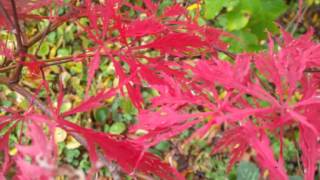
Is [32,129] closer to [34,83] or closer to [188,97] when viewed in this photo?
[188,97]

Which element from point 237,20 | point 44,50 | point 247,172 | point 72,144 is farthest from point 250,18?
point 44,50

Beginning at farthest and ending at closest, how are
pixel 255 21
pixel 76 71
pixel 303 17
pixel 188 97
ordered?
pixel 303 17 → pixel 76 71 → pixel 255 21 → pixel 188 97

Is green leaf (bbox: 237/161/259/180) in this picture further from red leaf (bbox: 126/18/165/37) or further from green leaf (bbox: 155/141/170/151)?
red leaf (bbox: 126/18/165/37)

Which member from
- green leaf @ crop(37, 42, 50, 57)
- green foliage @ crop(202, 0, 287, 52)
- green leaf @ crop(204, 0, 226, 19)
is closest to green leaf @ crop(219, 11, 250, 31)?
green foliage @ crop(202, 0, 287, 52)

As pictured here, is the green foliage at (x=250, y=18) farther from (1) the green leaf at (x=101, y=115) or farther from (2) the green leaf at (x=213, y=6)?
(1) the green leaf at (x=101, y=115)

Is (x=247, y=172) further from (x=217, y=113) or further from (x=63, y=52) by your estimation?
(x=217, y=113)

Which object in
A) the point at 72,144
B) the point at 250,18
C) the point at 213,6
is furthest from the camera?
the point at 72,144

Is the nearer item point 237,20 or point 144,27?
point 144,27

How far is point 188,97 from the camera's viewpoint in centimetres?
59

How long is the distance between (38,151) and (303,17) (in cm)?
192

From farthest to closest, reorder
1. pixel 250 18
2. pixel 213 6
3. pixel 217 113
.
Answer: pixel 250 18, pixel 213 6, pixel 217 113

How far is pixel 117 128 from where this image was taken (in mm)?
1889

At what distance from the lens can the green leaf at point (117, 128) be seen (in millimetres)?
1882

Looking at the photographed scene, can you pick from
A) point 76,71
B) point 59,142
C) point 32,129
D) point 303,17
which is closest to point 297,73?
point 32,129
